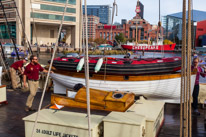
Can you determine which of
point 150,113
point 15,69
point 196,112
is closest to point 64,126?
point 150,113

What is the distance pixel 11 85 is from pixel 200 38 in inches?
3393

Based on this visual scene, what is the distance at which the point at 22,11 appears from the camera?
176 ft

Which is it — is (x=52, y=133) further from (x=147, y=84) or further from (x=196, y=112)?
(x=147, y=84)

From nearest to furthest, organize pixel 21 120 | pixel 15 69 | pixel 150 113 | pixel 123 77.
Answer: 1. pixel 150 113
2. pixel 21 120
3. pixel 123 77
4. pixel 15 69

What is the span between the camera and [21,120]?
5941 millimetres

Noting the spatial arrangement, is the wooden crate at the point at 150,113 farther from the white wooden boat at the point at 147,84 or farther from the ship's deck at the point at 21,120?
the white wooden boat at the point at 147,84

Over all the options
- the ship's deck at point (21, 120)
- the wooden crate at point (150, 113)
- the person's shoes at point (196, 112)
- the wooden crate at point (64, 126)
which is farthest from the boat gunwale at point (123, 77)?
the wooden crate at point (64, 126)

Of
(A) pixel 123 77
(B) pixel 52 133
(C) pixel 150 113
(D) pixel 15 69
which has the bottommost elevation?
(B) pixel 52 133

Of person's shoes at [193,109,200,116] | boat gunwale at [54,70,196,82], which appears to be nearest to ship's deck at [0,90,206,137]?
person's shoes at [193,109,200,116]

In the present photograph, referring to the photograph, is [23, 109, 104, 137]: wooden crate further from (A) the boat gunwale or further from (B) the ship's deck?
(A) the boat gunwale

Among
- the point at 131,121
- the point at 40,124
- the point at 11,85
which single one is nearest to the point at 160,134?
the point at 131,121

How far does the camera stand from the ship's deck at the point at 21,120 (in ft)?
Answer: 16.9

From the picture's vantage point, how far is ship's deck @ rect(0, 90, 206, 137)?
5.16 meters

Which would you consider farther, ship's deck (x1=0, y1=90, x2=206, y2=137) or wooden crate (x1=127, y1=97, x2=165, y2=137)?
ship's deck (x1=0, y1=90, x2=206, y2=137)
